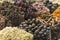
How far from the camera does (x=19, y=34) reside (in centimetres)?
321

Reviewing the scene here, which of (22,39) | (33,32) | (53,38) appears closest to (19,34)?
(22,39)

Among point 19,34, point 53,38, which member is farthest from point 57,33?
point 19,34

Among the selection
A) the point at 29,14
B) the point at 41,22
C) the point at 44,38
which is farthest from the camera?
the point at 29,14

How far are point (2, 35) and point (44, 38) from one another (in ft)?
1.99

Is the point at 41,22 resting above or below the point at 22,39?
above

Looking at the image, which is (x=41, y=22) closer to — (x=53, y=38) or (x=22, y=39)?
(x=53, y=38)

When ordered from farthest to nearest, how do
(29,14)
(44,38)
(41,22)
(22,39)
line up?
(29,14), (41,22), (44,38), (22,39)

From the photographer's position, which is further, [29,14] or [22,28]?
[29,14]

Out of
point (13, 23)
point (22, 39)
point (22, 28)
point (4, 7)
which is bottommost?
point (22, 39)

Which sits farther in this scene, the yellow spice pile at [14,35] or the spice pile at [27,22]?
the spice pile at [27,22]

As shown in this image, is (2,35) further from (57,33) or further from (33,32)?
(57,33)

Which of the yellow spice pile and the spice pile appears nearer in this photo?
the yellow spice pile

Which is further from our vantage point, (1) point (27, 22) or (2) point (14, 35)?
(1) point (27, 22)

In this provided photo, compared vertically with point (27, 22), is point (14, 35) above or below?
below
